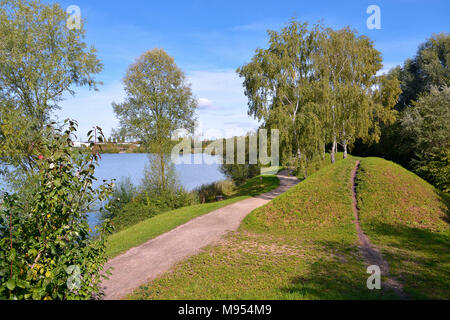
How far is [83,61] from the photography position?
17.1 m

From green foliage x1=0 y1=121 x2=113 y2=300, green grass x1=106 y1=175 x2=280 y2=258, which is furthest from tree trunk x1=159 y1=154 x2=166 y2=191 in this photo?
green foliage x1=0 y1=121 x2=113 y2=300

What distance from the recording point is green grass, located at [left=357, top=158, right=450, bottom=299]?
797 cm

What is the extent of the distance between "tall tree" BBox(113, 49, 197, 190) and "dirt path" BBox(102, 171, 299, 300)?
11.8 meters

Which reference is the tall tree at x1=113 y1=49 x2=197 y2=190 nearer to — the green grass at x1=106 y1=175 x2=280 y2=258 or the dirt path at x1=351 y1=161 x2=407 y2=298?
the green grass at x1=106 y1=175 x2=280 y2=258

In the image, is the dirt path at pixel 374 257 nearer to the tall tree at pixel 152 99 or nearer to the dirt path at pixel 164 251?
the dirt path at pixel 164 251

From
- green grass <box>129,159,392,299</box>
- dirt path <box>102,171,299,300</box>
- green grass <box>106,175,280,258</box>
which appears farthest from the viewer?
green grass <box>106,175,280,258</box>

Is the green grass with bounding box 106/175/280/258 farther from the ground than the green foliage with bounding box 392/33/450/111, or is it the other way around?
the green foliage with bounding box 392/33/450/111
